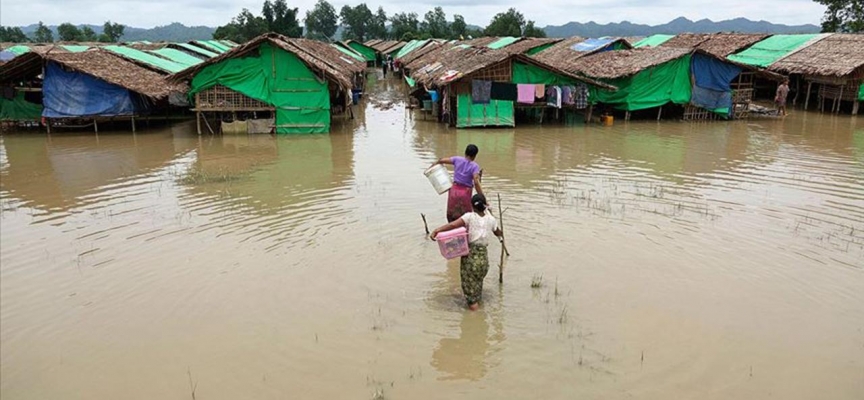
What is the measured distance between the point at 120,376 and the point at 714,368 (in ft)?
15.9

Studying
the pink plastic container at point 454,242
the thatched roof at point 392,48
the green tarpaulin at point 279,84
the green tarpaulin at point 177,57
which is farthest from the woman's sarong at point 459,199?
the thatched roof at point 392,48

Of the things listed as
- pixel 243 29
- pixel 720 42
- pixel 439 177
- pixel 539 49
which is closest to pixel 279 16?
pixel 243 29

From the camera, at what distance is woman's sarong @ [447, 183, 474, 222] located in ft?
24.1

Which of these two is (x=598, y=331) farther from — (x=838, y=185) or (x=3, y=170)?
(x=3, y=170)

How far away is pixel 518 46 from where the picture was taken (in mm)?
32312

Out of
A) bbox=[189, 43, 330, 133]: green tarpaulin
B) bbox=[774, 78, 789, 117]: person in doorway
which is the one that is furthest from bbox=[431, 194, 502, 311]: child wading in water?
bbox=[774, 78, 789, 117]: person in doorway

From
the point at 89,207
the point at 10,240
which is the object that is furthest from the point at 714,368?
the point at 89,207

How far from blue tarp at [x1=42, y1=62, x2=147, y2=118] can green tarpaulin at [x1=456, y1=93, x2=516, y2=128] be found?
918 cm

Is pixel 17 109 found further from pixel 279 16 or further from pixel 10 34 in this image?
pixel 10 34

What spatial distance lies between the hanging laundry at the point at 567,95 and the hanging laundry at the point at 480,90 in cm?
231

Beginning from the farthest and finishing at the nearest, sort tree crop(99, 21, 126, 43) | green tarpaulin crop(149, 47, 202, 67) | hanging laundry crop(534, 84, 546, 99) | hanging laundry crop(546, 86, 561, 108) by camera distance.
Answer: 1. tree crop(99, 21, 126, 43)
2. green tarpaulin crop(149, 47, 202, 67)
3. hanging laundry crop(546, 86, 561, 108)
4. hanging laundry crop(534, 84, 546, 99)

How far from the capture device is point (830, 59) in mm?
20516

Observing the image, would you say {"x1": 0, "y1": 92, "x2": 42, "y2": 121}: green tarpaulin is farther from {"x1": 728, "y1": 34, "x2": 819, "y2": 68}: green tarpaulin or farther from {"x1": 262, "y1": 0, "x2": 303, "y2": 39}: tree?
{"x1": 262, "y1": 0, "x2": 303, "y2": 39}: tree

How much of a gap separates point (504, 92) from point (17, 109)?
45.4 feet
